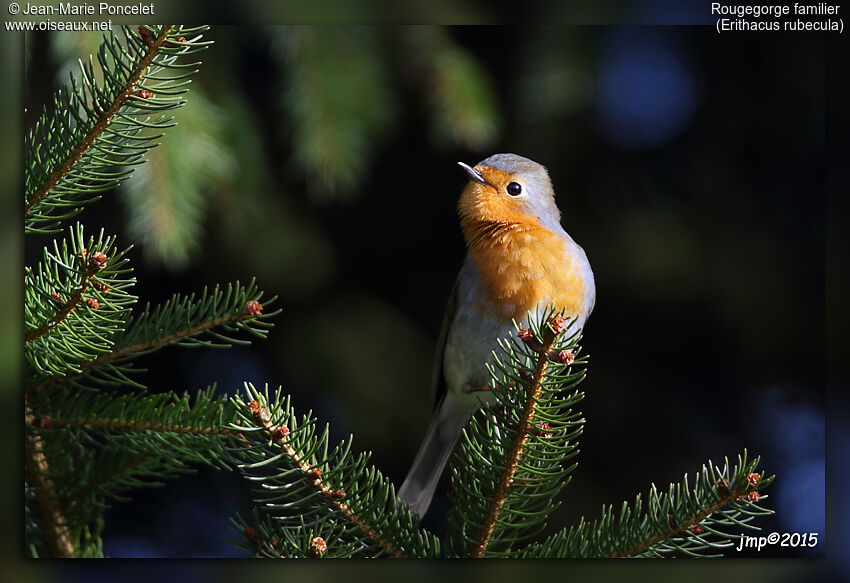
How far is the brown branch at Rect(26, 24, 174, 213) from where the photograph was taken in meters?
1.32

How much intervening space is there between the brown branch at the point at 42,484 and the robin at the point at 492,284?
77 cm

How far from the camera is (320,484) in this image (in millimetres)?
1482

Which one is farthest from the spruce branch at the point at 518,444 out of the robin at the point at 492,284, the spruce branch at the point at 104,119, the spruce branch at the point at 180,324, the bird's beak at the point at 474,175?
the bird's beak at the point at 474,175

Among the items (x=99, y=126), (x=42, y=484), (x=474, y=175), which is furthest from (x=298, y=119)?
(x=42, y=484)

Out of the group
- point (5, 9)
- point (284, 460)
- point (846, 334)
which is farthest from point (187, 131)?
point (846, 334)

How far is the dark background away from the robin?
0.14 metres

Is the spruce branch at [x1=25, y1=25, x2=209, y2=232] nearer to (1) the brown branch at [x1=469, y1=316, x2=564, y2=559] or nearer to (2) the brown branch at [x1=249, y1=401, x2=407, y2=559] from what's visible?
(2) the brown branch at [x1=249, y1=401, x2=407, y2=559]

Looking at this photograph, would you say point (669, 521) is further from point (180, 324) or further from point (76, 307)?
point (76, 307)

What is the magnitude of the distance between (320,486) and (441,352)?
3.05 ft

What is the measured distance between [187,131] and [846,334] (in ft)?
5.17

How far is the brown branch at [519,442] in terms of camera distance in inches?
53.3

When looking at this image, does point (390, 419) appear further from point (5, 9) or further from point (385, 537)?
point (5, 9)

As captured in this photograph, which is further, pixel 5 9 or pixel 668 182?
pixel 668 182

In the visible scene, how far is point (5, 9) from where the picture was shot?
A: 1886 millimetres
